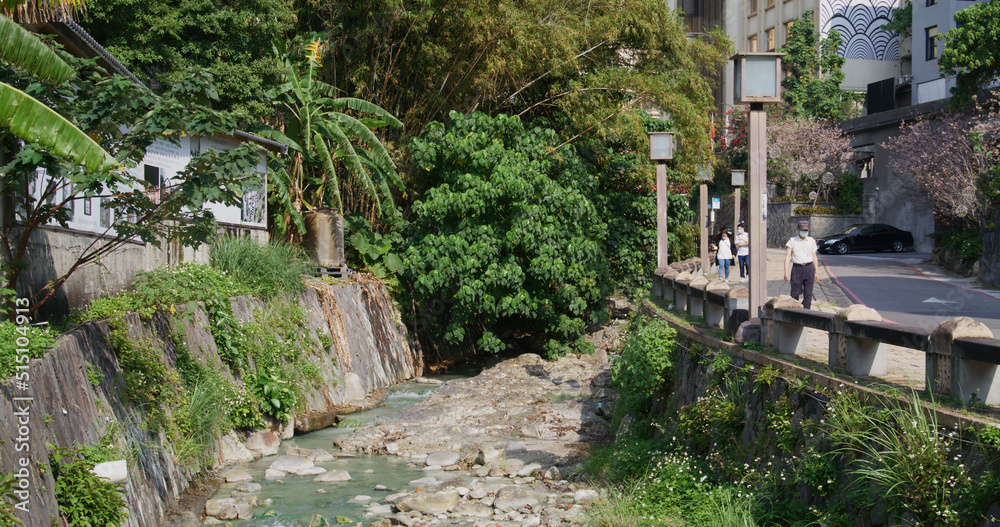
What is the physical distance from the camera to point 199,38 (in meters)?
22.5

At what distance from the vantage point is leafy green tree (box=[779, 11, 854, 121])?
44.4 m

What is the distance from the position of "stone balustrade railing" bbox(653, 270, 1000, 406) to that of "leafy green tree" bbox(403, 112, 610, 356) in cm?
838

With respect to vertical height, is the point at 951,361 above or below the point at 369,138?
below

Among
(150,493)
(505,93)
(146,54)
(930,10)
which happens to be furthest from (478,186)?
(930,10)

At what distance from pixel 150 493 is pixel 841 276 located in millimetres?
21729

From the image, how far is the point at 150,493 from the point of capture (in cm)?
874

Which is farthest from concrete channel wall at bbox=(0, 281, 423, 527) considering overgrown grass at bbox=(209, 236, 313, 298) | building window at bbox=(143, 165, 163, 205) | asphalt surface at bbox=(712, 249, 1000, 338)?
asphalt surface at bbox=(712, 249, 1000, 338)

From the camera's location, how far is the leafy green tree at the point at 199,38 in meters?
20.9

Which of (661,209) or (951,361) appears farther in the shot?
(661,209)

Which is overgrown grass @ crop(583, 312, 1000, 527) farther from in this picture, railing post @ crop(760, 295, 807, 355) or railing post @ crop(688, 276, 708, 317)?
railing post @ crop(688, 276, 708, 317)

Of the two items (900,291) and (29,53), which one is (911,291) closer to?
(900,291)

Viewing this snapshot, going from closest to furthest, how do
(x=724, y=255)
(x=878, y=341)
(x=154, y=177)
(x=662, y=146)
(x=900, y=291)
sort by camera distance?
(x=878, y=341)
(x=154, y=177)
(x=662, y=146)
(x=900, y=291)
(x=724, y=255)

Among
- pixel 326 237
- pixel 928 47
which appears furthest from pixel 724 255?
pixel 928 47

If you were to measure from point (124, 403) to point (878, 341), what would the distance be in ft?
24.9
